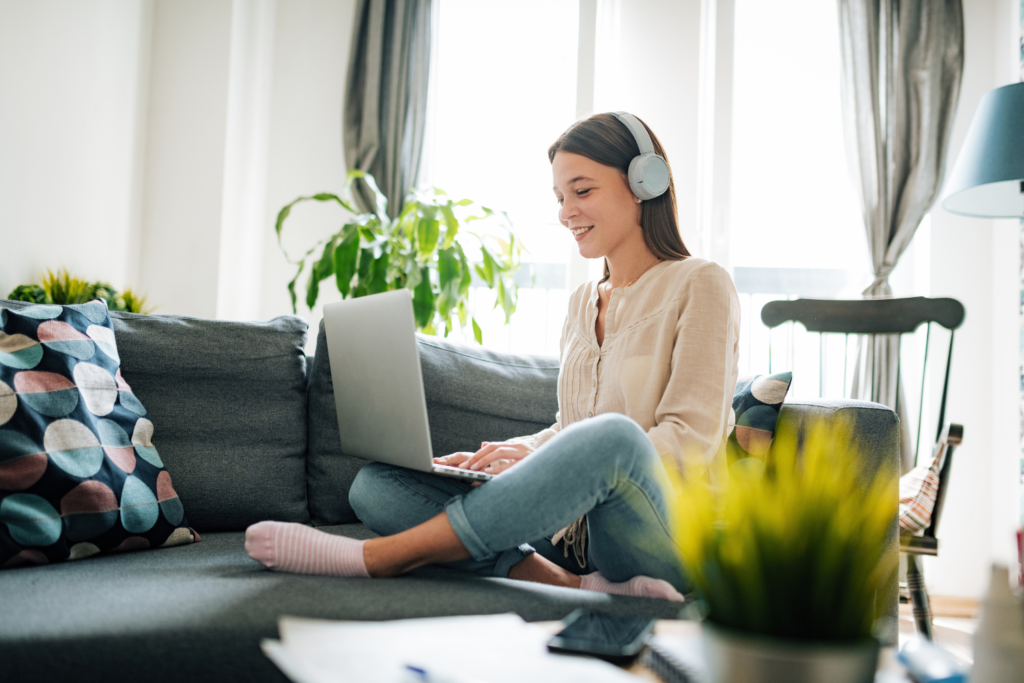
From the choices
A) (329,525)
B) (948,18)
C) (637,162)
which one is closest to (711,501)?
(637,162)

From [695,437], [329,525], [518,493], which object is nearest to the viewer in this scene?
[518,493]

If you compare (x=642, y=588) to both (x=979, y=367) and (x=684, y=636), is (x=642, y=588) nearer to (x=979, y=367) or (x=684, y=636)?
(x=684, y=636)

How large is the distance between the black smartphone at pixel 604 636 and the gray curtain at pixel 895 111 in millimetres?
2406

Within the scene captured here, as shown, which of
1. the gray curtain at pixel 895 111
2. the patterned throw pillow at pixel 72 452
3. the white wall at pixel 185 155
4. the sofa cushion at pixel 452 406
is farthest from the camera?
the gray curtain at pixel 895 111

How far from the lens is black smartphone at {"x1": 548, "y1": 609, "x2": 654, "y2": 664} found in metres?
0.58

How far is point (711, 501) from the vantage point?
1.54 ft

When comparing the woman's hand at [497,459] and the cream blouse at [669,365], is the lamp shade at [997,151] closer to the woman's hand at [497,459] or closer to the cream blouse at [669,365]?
the cream blouse at [669,365]

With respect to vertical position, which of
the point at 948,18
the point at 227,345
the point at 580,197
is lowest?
the point at 227,345

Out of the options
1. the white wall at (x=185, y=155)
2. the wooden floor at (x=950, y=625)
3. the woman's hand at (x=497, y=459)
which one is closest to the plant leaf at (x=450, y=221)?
the white wall at (x=185, y=155)

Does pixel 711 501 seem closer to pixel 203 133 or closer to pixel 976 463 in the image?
pixel 203 133

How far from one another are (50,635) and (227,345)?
83cm

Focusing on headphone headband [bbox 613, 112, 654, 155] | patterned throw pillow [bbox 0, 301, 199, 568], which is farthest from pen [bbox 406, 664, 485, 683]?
headphone headband [bbox 613, 112, 654, 155]

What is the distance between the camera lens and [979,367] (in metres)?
2.69

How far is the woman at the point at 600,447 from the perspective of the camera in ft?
2.97
